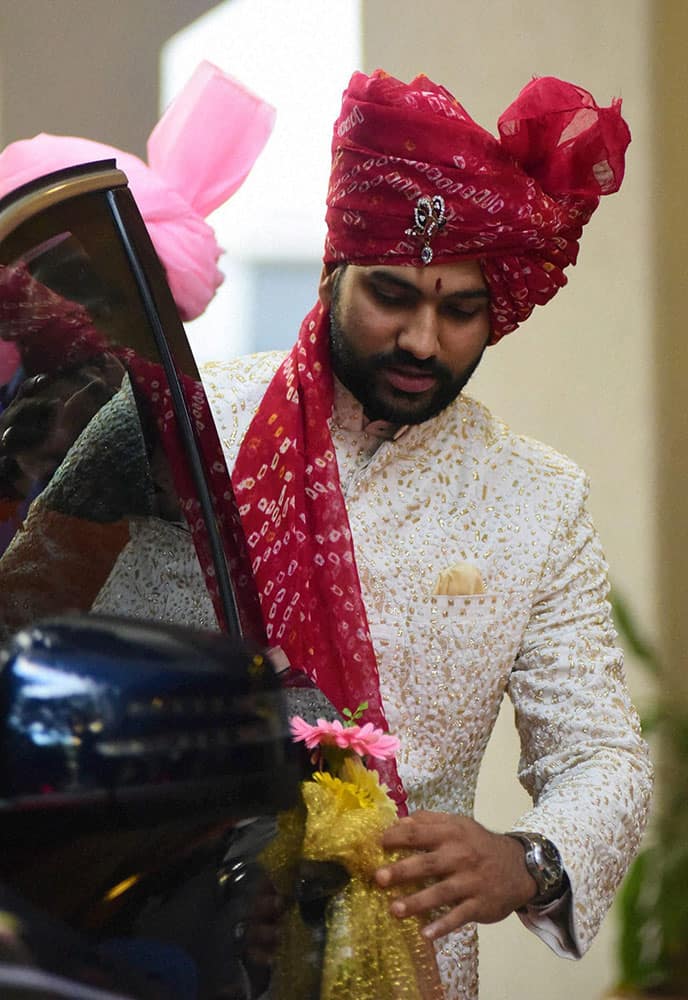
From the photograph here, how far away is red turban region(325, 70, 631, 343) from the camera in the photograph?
189 cm

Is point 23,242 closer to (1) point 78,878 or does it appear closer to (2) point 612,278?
(1) point 78,878

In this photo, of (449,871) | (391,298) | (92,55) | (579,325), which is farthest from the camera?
(92,55)

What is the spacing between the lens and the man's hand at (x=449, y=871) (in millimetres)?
1195

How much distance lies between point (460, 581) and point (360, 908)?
2.81 ft

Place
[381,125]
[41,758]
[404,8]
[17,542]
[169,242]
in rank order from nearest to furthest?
1. [41,758]
2. [17,542]
3. [381,125]
4. [169,242]
5. [404,8]

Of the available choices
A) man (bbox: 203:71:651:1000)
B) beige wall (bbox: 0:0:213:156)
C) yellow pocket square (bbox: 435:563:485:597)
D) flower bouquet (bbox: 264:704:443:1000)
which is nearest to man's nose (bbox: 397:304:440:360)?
man (bbox: 203:71:651:1000)

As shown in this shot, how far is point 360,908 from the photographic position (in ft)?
3.73

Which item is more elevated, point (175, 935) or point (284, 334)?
point (175, 935)

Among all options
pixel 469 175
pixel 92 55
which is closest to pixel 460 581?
pixel 469 175

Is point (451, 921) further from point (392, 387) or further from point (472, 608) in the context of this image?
point (392, 387)

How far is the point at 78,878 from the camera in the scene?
786mm

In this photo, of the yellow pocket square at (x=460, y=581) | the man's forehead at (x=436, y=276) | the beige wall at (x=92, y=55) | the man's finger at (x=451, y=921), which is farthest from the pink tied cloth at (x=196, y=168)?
the beige wall at (x=92, y=55)

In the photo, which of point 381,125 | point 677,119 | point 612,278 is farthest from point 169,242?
point 677,119

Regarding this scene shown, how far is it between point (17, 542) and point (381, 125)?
1.11 metres
